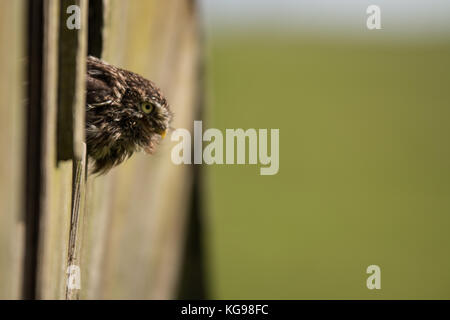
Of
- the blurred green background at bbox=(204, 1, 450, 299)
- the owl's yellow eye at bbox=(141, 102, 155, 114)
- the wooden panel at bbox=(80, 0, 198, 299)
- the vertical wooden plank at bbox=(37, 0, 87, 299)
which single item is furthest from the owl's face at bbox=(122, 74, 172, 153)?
the blurred green background at bbox=(204, 1, 450, 299)

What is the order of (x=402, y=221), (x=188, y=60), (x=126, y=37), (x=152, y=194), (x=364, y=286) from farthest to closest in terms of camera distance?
(x=402, y=221) < (x=364, y=286) < (x=188, y=60) < (x=152, y=194) < (x=126, y=37)

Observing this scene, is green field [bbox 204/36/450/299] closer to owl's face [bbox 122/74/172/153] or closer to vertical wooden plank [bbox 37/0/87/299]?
owl's face [bbox 122/74/172/153]

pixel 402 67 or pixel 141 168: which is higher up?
pixel 402 67

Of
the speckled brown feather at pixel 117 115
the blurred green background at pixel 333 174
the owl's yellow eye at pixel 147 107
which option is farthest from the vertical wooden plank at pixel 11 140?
the blurred green background at pixel 333 174

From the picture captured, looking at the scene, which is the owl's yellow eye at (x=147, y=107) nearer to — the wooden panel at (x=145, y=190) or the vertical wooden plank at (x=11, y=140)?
the wooden panel at (x=145, y=190)

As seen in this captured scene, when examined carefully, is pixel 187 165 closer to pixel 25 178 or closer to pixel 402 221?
pixel 25 178
